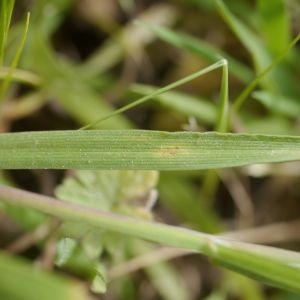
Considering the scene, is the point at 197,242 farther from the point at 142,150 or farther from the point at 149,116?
the point at 149,116

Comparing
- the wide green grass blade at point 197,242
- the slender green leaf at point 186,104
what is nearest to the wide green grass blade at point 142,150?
the wide green grass blade at point 197,242

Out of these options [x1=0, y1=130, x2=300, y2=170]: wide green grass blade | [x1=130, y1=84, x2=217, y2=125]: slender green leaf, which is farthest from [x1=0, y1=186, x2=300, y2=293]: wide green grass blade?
[x1=130, y1=84, x2=217, y2=125]: slender green leaf

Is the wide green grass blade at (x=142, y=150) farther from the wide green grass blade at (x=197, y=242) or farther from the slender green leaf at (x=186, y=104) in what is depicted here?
the slender green leaf at (x=186, y=104)

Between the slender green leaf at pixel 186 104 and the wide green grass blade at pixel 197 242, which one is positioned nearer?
the wide green grass blade at pixel 197 242

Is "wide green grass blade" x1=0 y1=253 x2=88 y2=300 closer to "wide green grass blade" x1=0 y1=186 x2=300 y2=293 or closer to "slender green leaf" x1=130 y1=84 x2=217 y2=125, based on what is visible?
"wide green grass blade" x1=0 y1=186 x2=300 y2=293

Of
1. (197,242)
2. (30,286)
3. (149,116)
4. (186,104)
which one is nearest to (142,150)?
(197,242)
